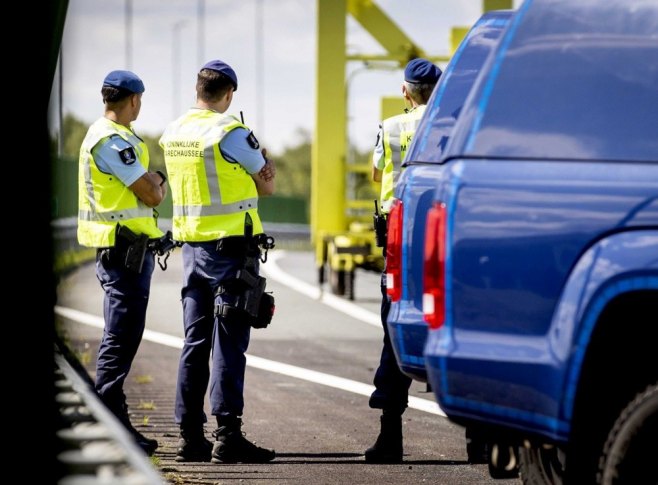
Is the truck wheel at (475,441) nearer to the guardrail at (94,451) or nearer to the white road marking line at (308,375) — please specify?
the guardrail at (94,451)

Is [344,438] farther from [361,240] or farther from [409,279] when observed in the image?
[361,240]

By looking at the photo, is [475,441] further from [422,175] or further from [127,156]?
[127,156]

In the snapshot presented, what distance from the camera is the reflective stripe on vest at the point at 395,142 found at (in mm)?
8516

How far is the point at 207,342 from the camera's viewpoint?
808 centimetres

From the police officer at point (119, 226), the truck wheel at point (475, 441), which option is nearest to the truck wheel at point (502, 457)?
the truck wheel at point (475, 441)

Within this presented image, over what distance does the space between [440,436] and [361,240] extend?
12577 millimetres

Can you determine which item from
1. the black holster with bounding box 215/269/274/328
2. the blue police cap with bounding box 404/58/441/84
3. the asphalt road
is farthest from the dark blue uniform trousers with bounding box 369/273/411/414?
the blue police cap with bounding box 404/58/441/84

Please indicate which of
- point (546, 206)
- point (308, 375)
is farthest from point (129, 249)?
point (308, 375)

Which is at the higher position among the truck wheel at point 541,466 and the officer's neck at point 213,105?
the officer's neck at point 213,105

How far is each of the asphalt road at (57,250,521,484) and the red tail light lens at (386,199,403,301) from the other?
5.01ft

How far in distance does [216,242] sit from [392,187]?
→ 3.90ft

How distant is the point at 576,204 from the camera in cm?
500

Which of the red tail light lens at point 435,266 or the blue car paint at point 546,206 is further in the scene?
the red tail light lens at point 435,266

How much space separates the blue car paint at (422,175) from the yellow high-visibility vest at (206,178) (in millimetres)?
1475
